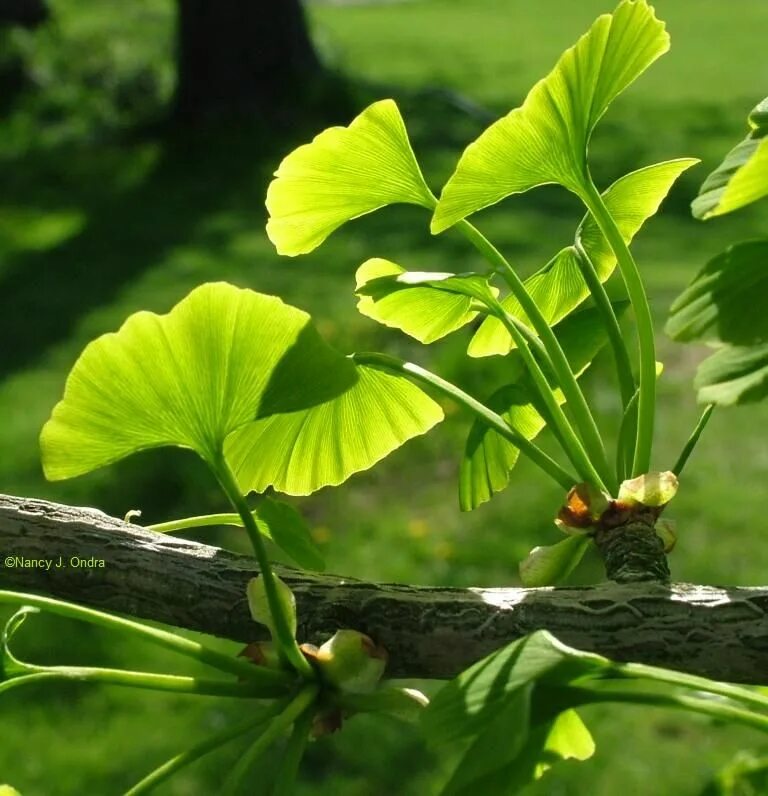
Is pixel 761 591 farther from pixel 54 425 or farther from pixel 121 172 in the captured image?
pixel 121 172

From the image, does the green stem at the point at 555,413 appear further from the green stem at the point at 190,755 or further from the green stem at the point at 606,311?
the green stem at the point at 190,755

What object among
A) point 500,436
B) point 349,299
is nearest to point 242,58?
point 349,299

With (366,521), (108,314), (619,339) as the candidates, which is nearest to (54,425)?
(619,339)

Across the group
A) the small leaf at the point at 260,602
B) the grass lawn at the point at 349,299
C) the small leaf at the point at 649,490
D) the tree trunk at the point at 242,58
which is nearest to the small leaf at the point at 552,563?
the small leaf at the point at 649,490

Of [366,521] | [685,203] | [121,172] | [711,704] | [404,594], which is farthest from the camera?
[121,172]

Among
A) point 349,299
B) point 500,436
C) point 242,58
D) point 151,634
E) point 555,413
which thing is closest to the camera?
point 151,634

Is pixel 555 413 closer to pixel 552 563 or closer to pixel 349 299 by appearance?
pixel 552 563
